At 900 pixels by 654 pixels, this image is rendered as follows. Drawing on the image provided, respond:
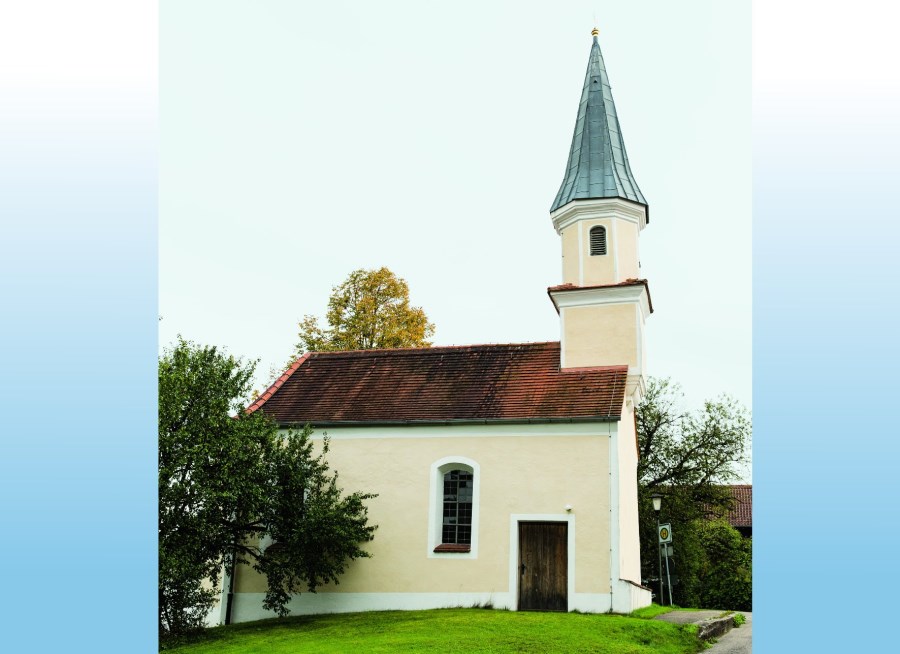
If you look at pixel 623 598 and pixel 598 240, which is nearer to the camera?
pixel 623 598

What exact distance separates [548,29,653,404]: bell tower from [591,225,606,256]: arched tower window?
29mm

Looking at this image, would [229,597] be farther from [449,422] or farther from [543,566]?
[543,566]

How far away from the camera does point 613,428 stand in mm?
19609

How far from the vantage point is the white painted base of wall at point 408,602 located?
730 inches

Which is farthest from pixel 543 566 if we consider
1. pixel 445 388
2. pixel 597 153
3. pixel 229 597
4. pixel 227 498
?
pixel 597 153

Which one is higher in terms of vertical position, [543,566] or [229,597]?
[543,566]

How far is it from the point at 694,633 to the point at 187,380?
11387mm

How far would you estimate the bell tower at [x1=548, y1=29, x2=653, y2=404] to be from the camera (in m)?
21.7

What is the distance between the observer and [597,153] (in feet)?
78.6

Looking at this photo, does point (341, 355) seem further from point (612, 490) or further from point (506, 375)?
point (612, 490)

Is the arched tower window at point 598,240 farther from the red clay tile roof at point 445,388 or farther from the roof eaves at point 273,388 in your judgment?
the roof eaves at point 273,388

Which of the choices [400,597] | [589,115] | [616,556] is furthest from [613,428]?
[589,115]

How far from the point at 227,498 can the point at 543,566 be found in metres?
7.74

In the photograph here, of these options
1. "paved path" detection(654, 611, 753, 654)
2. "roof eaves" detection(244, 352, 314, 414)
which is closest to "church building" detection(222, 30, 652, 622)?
"roof eaves" detection(244, 352, 314, 414)
